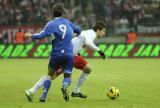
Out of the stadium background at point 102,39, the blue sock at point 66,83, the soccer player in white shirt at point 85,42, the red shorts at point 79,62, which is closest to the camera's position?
the blue sock at point 66,83

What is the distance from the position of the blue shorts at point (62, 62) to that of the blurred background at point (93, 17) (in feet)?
66.2

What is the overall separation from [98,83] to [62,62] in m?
5.91

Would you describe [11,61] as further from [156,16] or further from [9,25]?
[156,16]

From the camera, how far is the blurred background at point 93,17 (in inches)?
1361

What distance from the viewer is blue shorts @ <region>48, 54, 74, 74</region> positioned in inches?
540

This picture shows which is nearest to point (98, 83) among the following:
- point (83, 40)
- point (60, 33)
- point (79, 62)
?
point (79, 62)

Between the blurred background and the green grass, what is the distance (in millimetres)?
3258

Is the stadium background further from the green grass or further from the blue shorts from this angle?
the blue shorts

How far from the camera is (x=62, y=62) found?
545 inches

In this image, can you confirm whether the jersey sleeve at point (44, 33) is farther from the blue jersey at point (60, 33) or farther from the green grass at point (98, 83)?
the green grass at point (98, 83)

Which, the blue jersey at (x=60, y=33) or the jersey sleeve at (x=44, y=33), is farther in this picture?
the blue jersey at (x=60, y=33)

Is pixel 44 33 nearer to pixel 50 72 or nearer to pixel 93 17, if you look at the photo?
pixel 50 72

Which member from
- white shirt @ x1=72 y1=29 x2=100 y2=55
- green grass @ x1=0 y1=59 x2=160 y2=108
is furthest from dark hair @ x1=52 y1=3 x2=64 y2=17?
green grass @ x1=0 y1=59 x2=160 y2=108

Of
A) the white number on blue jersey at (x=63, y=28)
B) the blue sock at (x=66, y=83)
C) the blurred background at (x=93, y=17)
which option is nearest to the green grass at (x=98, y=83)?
the blue sock at (x=66, y=83)
